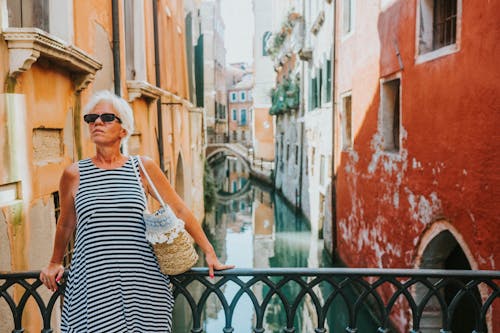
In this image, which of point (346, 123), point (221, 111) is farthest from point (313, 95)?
point (221, 111)

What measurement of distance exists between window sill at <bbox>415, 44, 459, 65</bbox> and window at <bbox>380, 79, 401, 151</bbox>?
1.56m

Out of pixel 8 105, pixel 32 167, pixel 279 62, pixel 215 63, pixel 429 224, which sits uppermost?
pixel 215 63

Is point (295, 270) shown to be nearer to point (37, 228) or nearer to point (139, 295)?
point (139, 295)

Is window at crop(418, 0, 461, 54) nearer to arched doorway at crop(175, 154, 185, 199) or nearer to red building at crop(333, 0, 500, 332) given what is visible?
red building at crop(333, 0, 500, 332)

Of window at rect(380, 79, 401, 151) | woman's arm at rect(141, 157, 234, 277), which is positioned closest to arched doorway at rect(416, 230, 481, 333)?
window at rect(380, 79, 401, 151)

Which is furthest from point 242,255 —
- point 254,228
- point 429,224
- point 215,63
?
point 215,63

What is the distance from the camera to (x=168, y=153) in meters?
10.5

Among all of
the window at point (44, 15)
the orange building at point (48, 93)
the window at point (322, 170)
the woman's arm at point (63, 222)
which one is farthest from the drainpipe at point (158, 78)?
the woman's arm at point (63, 222)

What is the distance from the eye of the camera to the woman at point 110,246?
6.38ft

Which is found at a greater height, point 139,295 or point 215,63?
point 215,63

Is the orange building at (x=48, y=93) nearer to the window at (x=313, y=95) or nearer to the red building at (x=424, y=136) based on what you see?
the red building at (x=424, y=136)

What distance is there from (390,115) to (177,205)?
6406 millimetres

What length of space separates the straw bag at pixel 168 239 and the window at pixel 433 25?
524 cm

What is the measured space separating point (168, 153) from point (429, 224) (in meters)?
6.36
